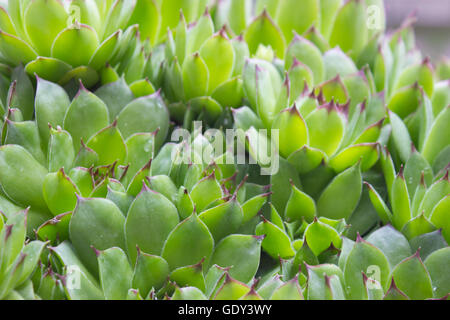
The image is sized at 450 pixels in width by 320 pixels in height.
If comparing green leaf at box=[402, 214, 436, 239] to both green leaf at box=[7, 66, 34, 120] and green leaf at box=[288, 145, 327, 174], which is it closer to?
green leaf at box=[288, 145, 327, 174]

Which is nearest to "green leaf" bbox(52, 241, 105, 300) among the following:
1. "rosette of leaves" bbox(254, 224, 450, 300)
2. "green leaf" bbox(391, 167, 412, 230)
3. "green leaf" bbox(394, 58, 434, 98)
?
"rosette of leaves" bbox(254, 224, 450, 300)

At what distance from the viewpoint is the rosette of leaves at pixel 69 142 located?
804mm

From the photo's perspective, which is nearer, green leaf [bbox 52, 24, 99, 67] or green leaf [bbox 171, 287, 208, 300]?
green leaf [bbox 171, 287, 208, 300]

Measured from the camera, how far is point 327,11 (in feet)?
3.71

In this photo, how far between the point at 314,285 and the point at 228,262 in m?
0.12

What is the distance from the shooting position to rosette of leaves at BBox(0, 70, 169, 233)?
0.80 meters

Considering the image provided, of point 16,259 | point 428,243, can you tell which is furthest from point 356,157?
point 16,259

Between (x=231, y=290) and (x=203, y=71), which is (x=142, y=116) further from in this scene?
(x=231, y=290)

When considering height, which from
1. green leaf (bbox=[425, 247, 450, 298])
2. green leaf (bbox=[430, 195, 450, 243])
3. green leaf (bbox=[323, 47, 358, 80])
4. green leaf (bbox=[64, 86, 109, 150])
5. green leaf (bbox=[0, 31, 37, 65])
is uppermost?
green leaf (bbox=[0, 31, 37, 65])

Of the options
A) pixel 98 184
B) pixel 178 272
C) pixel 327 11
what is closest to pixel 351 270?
pixel 178 272

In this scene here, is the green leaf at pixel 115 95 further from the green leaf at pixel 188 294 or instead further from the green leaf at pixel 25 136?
the green leaf at pixel 188 294

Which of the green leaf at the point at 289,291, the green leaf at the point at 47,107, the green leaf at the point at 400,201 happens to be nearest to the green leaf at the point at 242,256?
the green leaf at the point at 289,291

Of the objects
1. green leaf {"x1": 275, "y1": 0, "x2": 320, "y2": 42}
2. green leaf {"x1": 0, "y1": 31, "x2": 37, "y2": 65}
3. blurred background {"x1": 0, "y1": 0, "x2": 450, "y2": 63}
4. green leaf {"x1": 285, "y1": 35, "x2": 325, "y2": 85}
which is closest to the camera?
green leaf {"x1": 0, "y1": 31, "x2": 37, "y2": 65}
